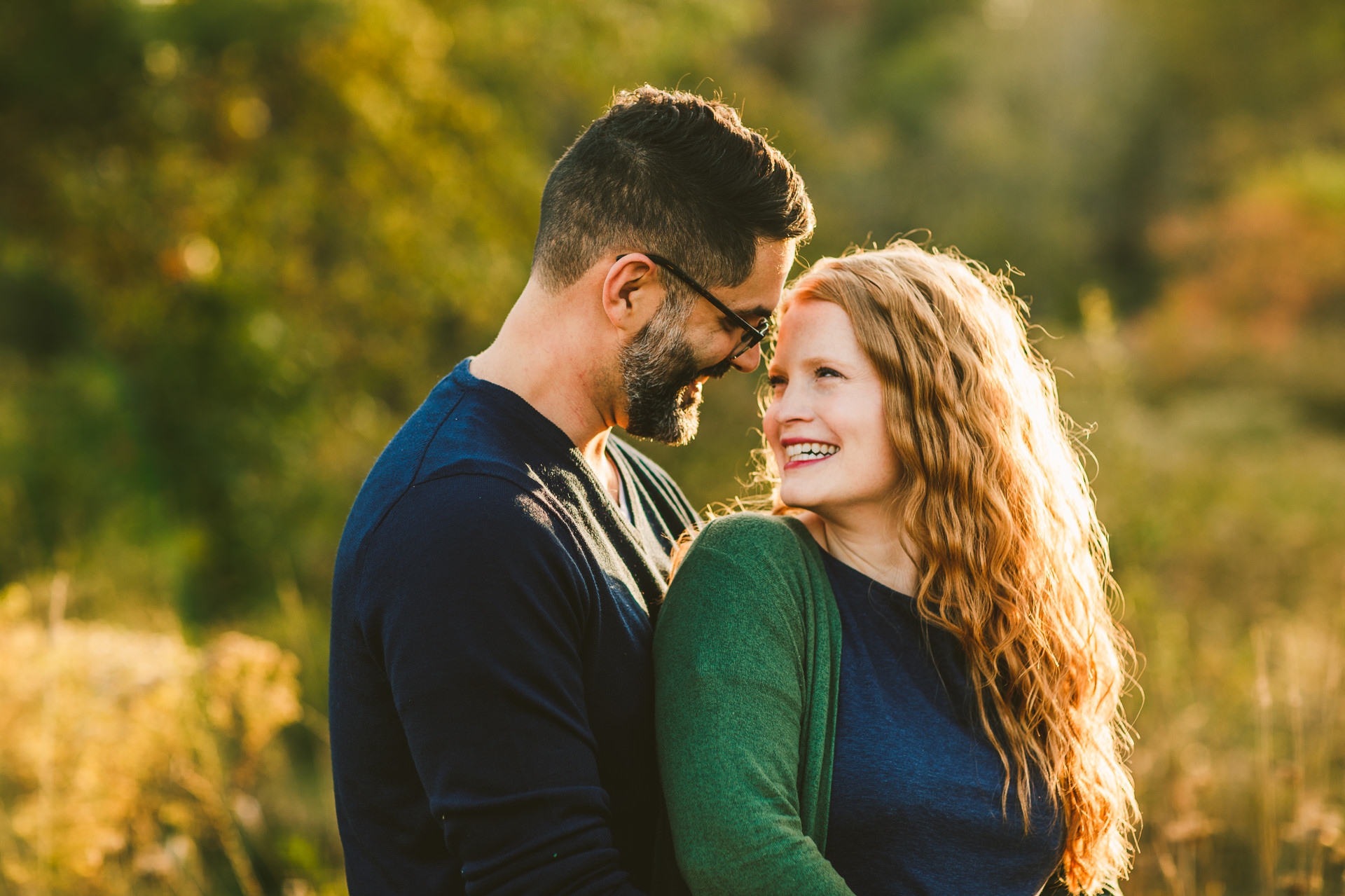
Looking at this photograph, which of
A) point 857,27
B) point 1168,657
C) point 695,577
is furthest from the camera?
point 857,27

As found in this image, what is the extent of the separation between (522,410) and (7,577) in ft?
23.5

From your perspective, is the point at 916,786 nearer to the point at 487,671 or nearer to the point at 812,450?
the point at 812,450

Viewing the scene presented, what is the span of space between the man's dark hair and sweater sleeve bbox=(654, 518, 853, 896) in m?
0.56

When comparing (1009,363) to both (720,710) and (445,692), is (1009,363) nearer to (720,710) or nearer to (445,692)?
(720,710)

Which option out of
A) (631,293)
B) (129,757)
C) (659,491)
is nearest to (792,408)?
(631,293)

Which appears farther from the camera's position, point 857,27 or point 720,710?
point 857,27

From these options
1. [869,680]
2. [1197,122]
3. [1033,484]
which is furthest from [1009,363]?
[1197,122]

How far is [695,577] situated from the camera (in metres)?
1.66

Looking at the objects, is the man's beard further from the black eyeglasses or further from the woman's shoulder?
the woman's shoulder

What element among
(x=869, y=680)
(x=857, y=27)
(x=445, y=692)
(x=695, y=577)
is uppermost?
(x=857, y=27)

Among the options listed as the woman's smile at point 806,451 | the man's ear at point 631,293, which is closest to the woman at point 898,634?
the woman's smile at point 806,451

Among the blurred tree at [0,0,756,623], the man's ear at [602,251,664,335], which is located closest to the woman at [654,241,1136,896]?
the man's ear at [602,251,664,335]

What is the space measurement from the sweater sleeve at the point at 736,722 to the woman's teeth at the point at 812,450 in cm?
23

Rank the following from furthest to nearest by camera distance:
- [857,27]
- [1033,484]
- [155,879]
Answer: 1. [857,27]
2. [155,879]
3. [1033,484]
